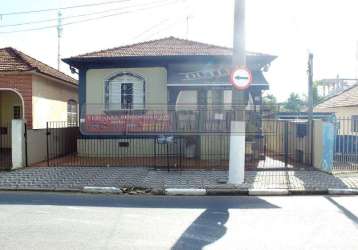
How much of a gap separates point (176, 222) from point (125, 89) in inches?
387

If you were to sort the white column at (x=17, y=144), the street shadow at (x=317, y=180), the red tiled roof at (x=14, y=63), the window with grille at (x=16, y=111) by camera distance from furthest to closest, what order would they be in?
the window with grille at (x=16, y=111)
the red tiled roof at (x=14, y=63)
the white column at (x=17, y=144)
the street shadow at (x=317, y=180)

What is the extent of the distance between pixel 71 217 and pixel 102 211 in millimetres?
699

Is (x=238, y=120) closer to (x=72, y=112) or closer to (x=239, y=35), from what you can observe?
(x=239, y=35)

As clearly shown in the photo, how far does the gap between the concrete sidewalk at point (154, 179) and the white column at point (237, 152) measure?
0.30 m

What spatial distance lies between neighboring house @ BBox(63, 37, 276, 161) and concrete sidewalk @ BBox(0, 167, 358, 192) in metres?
2.76

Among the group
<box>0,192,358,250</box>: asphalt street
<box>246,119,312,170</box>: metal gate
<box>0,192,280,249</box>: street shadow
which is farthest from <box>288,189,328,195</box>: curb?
<box>246,119,312,170</box>: metal gate

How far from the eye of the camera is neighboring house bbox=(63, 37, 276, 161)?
1441 centimetres

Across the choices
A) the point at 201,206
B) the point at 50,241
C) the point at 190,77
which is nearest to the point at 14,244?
the point at 50,241

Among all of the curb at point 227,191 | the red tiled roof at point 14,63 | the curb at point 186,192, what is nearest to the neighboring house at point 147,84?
the red tiled roof at point 14,63

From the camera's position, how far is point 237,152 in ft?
33.1

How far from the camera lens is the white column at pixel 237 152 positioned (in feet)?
32.9

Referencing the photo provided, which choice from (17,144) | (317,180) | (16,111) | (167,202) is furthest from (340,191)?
(16,111)

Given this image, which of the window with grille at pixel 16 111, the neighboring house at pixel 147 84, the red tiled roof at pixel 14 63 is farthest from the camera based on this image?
the window with grille at pixel 16 111

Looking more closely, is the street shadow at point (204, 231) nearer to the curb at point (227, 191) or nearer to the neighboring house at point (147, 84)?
the curb at point (227, 191)
